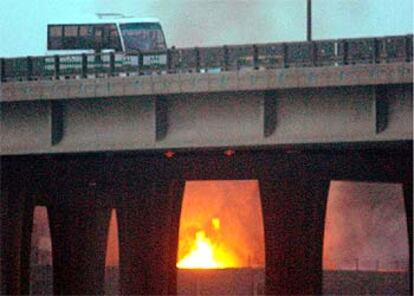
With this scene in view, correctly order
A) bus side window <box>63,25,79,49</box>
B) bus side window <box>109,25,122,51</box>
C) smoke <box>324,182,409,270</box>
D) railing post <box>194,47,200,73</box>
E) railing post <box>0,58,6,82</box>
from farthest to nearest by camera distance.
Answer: smoke <box>324,182,409,270</box> → bus side window <box>63,25,79,49</box> → bus side window <box>109,25,122,51</box> → railing post <box>0,58,6,82</box> → railing post <box>194,47,200,73</box>

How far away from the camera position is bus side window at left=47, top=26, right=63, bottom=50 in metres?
65.4

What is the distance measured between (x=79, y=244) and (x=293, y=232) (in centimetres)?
1319

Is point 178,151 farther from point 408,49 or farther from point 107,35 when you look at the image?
point 107,35

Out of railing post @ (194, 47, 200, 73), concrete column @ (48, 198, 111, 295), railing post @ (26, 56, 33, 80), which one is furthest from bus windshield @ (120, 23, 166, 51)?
railing post @ (194, 47, 200, 73)

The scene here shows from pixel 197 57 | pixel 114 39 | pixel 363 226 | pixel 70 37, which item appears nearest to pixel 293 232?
pixel 114 39

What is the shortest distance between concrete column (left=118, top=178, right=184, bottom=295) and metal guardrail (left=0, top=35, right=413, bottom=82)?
15.7m

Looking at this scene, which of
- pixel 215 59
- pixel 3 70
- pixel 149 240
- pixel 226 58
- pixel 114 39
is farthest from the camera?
pixel 149 240

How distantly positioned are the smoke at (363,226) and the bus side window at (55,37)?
192ft

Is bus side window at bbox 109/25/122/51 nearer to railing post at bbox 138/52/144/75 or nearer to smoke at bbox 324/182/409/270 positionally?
railing post at bbox 138/52/144/75

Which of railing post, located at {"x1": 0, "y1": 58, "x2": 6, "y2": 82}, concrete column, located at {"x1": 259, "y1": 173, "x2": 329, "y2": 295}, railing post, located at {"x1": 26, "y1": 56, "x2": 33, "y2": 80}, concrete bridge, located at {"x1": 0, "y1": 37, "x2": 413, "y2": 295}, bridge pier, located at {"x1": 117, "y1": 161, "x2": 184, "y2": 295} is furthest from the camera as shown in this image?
bridge pier, located at {"x1": 117, "y1": 161, "x2": 184, "y2": 295}

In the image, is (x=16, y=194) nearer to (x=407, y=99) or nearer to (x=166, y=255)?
(x=166, y=255)

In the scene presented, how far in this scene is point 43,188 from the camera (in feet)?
214

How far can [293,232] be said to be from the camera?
6000 cm

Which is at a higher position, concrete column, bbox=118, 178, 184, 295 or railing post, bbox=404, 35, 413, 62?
railing post, bbox=404, 35, 413, 62
